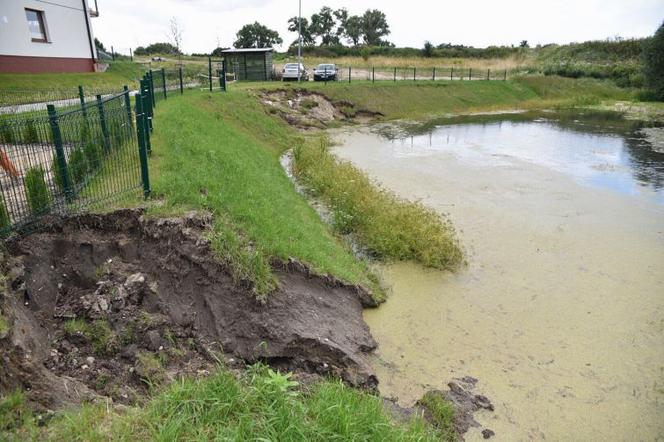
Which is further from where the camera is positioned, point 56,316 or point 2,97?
point 2,97

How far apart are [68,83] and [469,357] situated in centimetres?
2019

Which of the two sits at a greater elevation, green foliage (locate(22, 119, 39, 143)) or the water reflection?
green foliage (locate(22, 119, 39, 143))

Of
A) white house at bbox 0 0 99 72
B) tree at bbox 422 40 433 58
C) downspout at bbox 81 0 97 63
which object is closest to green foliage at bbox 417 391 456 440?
white house at bbox 0 0 99 72

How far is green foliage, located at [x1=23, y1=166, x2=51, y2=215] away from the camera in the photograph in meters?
5.67

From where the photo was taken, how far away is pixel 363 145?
1925 centimetres

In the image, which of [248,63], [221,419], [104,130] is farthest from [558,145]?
[221,419]

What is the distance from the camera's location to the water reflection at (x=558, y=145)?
50.3ft

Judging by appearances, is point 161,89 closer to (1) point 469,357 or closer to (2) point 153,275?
(2) point 153,275

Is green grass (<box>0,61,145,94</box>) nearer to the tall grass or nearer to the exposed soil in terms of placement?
the exposed soil

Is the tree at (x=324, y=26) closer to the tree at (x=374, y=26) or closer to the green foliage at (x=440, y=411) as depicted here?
the tree at (x=374, y=26)

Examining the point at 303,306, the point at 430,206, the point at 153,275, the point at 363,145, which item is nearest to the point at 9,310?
the point at 153,275

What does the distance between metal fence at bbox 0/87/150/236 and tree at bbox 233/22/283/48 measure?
220 ft

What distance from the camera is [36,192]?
18.8 feet

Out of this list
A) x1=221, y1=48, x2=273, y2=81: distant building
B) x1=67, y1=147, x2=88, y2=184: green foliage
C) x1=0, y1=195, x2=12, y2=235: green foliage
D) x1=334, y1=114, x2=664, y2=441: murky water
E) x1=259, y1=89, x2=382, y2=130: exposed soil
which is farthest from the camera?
x1=221, y1=48, x2=273, y2=81: distant building
